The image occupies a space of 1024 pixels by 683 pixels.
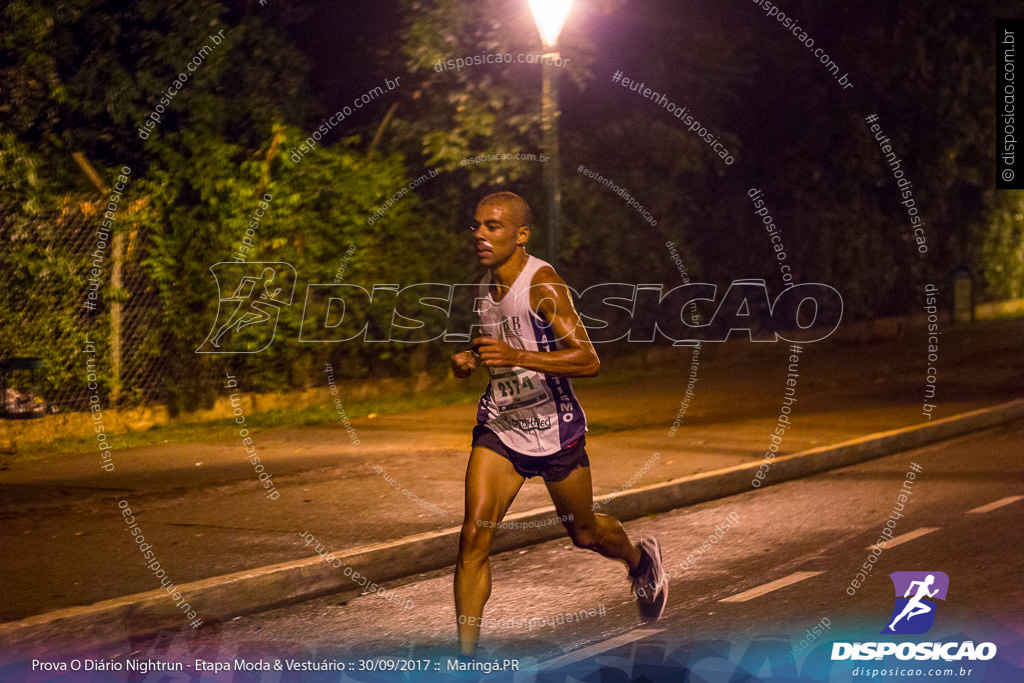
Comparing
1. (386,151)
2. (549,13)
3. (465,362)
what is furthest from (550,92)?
(465,362)

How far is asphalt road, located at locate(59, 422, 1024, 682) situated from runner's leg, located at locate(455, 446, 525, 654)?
0.28m

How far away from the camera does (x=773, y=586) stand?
247 inches

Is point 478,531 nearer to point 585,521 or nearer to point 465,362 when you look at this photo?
point 585,521

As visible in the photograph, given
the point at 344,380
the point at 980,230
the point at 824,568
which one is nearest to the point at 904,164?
the point at 980,230

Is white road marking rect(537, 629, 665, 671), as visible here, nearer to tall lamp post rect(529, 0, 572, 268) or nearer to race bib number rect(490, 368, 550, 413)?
race bib number rect(490, 368, 550, 413)

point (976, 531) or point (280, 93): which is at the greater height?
point (280, 93)

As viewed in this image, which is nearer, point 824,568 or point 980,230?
point 824,568

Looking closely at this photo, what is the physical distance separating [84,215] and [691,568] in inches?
273

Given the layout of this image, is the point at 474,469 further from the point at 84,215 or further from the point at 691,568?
the point at 84,215

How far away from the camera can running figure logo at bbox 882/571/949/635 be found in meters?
5.54

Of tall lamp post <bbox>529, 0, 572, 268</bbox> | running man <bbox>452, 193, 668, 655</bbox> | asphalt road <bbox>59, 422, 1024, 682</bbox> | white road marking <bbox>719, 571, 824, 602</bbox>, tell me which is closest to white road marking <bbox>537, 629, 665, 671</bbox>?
asphalt road <bbox>59, 422, 1024, 682</bbox>

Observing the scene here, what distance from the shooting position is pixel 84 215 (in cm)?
1102

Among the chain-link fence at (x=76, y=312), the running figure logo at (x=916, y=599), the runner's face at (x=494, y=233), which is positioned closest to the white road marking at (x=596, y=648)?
the running figure logo at (x=916, y=599)

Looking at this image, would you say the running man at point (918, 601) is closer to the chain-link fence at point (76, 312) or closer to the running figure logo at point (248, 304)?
the chain-link fence at point (76, 312)
